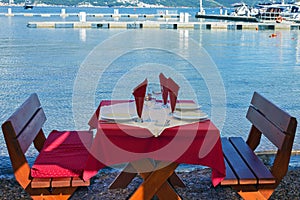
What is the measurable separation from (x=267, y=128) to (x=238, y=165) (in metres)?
0.31

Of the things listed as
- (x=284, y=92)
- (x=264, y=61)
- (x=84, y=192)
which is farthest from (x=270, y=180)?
(x=264, y=61)

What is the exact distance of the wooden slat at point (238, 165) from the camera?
2668 mm

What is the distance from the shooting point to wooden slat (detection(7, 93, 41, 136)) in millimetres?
2646

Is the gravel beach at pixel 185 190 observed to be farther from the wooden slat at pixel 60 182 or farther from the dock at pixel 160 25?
the dock at pixel 160 25

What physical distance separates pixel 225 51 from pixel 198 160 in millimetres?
12363

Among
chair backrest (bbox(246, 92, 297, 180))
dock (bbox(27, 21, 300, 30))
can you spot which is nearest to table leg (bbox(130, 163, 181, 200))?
chair backrest (bbox(246, 92, 297, 180))

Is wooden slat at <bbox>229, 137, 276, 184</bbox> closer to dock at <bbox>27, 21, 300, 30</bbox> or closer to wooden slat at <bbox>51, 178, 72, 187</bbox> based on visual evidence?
wooden slat at <bbox>51, 178, 72, 187</bbox>

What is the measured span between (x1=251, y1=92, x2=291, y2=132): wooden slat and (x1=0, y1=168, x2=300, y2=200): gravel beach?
623 mm

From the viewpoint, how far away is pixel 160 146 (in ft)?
8.18

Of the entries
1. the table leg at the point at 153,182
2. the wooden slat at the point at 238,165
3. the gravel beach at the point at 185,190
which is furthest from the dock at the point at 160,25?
the table leg at the point at 153,182

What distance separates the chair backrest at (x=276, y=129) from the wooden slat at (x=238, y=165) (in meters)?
0.15

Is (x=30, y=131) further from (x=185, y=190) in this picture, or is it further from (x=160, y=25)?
(x=160, y=25)

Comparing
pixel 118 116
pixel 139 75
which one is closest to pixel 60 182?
pixel 118 116

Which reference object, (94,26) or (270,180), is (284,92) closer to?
(270,180)
